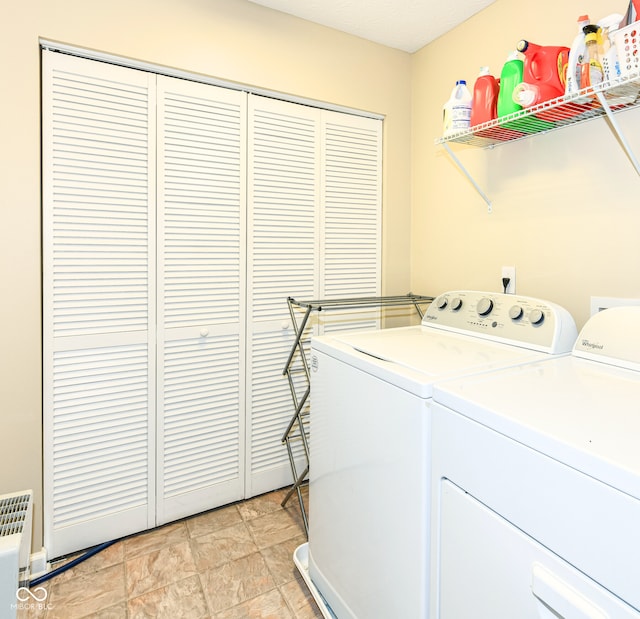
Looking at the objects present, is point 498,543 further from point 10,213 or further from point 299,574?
point 10,213


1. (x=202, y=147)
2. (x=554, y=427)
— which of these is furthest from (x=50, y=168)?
(x=554, y=427)

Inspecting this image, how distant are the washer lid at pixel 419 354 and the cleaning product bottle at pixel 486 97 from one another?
0.86 meters

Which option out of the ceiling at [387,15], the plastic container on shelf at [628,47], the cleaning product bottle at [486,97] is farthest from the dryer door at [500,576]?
the ceiling at [387,15]

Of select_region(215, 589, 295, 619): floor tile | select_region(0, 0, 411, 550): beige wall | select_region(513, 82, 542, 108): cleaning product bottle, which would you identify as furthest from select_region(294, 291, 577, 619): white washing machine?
select_region(0, 0, 411, 550): beige wall

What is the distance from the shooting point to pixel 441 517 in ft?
3.28

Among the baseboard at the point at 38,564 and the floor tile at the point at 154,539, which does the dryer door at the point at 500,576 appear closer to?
the floor tile at the point at 154,539

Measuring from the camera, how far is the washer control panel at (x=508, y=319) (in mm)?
1380

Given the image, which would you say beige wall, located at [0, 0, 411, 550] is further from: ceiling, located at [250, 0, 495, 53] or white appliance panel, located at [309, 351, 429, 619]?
white appliance panel, located at [309, 351, 429, 619]

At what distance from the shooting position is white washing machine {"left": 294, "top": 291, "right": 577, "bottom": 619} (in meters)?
1.08

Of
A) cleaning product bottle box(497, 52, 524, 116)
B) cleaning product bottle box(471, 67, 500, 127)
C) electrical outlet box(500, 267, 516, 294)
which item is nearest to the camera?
cleaning product bottle box(497, 52, 524, 116)

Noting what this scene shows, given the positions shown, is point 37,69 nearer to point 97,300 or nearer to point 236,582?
point 97,300

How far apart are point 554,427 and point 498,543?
0.89ft

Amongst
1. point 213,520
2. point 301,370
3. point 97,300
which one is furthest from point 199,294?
point 213,520

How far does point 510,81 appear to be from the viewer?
4.94ft
